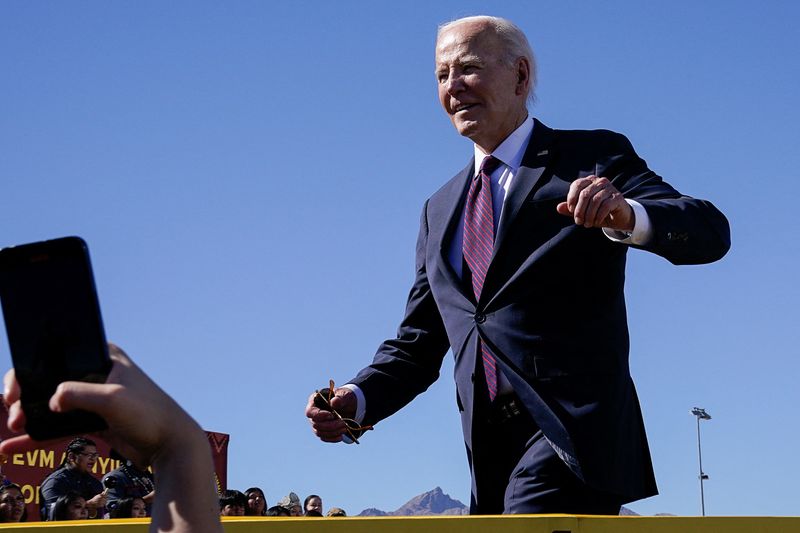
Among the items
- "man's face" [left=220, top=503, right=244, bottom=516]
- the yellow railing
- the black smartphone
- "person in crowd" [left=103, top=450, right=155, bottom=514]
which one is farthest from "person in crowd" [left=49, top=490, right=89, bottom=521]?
the black smartphone

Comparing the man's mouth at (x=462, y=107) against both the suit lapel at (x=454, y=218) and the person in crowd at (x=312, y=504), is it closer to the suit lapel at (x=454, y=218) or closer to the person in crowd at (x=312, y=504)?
the suit lapel at (x=454, y=218)

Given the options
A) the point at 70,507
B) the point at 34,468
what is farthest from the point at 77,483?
the point at 34,468

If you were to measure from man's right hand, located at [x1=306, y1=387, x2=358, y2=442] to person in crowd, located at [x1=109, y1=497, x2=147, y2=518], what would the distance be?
5.89m

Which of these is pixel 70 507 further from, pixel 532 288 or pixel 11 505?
pixel 532 288

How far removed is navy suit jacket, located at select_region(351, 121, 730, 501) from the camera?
3.80 metres

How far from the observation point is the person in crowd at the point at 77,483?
9.62 metres

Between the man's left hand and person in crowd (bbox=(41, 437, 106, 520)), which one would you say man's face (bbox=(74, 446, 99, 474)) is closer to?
person in crowd (bbox=(41, 437, 106, 520))

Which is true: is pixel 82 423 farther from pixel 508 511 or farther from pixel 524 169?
pixel 524 169

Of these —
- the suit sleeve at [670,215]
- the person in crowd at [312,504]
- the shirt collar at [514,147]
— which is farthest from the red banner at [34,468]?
the suit sleeve at [670,215]

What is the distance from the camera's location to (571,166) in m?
4.21

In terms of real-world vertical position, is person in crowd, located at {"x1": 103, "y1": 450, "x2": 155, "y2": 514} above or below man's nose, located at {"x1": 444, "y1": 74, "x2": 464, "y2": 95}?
below

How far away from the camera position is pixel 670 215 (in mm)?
3734

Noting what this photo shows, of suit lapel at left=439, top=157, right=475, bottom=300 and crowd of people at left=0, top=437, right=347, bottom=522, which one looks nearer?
suit lapel at left=439, top=157, right=475, bottom=300

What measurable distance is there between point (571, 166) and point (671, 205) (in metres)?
0.53
